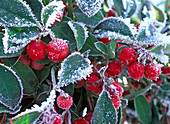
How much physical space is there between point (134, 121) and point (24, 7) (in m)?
0.88

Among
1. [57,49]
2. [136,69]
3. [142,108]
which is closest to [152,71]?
[136,69]

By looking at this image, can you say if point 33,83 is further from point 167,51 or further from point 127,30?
point 167,51

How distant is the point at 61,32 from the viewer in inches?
17.5

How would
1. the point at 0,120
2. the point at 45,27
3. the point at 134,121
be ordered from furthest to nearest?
the point at 134,121, the point at 0,120, the point at 45,27

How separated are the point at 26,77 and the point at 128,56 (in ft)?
0.81

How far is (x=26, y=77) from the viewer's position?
1.49 feet

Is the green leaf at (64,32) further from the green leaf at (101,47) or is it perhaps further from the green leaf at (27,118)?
the green leaf at (27,118)

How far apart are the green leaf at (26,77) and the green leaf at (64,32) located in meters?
0.10

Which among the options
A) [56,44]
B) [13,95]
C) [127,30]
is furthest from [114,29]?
[13,95]

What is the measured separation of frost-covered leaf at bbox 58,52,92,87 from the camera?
0.35 m

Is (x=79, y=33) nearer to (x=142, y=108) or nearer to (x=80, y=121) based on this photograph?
(x=80, y=121)

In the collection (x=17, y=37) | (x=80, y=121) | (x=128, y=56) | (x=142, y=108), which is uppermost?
(x=17, y=37)

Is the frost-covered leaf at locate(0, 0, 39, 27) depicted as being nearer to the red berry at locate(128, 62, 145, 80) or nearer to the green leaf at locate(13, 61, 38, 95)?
the green leaf at locate(13, 61, 38, 95)

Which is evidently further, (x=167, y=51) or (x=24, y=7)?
(x=167, y=51)
